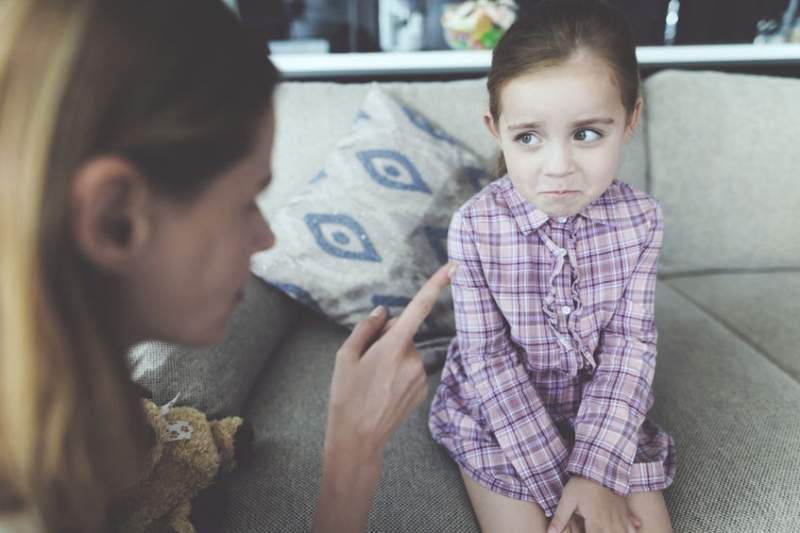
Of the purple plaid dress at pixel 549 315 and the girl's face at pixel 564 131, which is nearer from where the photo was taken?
the girl's face at pixel 564 131

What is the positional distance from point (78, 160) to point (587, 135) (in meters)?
0.69

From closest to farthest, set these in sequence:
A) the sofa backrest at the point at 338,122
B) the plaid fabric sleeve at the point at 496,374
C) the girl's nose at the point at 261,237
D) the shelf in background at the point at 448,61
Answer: the girl's nose at the point at 261,237 → the plaid fabric sleeve at the point at 496,374 → the sofa backrest at the point at 338,122 → the shelf in background at the point at 448,61

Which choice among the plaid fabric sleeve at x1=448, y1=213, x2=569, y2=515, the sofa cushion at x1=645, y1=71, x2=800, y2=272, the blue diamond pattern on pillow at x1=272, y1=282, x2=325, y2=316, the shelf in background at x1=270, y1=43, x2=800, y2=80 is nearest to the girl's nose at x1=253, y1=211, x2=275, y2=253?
the plaid fabric sleeve at x1=448, y1=213, x2=569, y2=515

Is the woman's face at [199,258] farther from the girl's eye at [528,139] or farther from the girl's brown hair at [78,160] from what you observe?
the girl's eye at [528,139]

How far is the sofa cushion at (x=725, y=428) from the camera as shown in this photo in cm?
88

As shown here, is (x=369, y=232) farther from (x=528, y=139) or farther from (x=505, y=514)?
(x=505, y=514)

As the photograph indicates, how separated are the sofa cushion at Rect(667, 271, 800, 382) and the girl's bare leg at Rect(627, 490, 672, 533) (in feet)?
1.73

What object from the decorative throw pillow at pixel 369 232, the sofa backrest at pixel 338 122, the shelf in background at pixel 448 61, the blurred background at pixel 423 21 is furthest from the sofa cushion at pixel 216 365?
the blurred background at pixel 423 21

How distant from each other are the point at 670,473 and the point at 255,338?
31.8 inches

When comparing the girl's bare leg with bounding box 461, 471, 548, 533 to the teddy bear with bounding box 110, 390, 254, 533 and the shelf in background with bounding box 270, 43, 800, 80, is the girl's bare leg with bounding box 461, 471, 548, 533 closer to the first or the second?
the teddy bear with bounding box 110, 390, 254, 533

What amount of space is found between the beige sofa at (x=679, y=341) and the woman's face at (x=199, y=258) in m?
0.43

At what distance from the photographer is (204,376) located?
3.39 feet

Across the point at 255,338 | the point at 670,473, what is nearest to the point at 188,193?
the point at 255,338

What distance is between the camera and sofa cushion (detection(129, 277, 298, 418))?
1002mm
